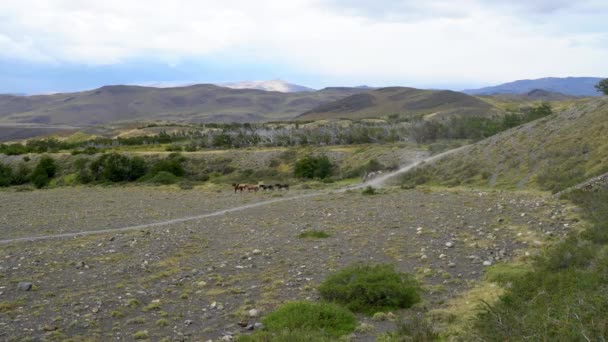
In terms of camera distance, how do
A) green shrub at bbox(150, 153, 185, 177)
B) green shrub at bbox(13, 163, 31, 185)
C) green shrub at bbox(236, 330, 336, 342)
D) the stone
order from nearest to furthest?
green shrub at bbox(236, 330, 336, 342) → the stone → green shrub at bbox(150, 153, 185, 177) → green shrub at bbox(13, 163, 31, 185)

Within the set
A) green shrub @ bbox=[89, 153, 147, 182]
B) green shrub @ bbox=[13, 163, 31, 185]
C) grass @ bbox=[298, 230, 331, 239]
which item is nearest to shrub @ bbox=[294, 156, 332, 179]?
green shrub @ bbox=[89, 153, 147, 182]

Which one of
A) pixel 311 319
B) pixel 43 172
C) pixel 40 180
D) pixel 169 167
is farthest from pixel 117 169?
pixel 311 319

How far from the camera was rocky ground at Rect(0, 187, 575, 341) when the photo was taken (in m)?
10.3

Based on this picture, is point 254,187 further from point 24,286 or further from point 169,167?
point 24,286

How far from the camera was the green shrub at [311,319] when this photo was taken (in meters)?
9.11

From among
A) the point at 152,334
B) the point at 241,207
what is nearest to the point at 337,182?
the point at 241,207

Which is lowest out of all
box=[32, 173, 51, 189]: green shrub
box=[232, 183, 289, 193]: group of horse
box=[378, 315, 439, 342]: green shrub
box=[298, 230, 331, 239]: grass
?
box=[32, 173, 51, 189]: green shrub

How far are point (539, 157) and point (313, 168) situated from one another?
2566cm

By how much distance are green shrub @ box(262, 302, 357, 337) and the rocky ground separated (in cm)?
39

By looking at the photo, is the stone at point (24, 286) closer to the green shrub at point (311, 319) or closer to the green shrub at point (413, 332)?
the green shrub at point (311, 319)

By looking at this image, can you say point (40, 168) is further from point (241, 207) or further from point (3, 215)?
point (241, 207)

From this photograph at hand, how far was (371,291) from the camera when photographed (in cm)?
1058

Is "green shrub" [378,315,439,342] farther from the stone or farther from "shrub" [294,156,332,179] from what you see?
"shrub" [294,156,332,179]

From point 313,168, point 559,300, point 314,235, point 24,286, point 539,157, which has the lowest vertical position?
point 313,168
